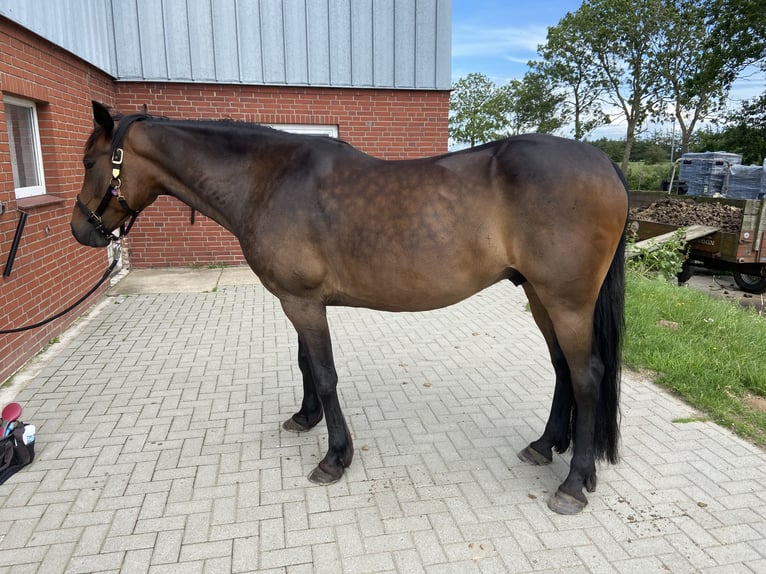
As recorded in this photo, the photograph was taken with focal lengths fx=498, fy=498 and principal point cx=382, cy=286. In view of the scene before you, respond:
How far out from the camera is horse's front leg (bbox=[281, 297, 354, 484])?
2.90m

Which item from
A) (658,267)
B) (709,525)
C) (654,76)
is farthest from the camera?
(654,76)

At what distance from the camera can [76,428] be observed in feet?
11.5

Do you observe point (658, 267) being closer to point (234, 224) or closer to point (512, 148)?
point (512, 148)

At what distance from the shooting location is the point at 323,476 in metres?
2.92

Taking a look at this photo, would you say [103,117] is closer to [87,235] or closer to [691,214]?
[87,235]

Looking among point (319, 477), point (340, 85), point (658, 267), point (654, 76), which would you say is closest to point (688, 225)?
point (658, 267)

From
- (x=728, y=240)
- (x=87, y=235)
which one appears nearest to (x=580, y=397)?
(x=87, y=235)

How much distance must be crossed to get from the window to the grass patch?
640cm

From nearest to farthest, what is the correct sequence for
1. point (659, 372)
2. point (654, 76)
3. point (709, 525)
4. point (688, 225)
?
point (709, 525) < point (659, 372) < point (688, 225) < point (654, 76)

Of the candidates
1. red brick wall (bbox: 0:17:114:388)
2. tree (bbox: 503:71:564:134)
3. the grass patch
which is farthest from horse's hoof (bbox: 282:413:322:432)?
tree (bbox: 503:71:564:134)

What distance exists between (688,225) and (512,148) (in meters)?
7.55

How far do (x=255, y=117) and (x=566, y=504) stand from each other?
7756mm

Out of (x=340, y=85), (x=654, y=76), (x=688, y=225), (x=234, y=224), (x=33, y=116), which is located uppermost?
(x=654, y=76)

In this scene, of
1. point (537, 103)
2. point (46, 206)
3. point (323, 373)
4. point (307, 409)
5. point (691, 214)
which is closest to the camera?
point (323, 373)
